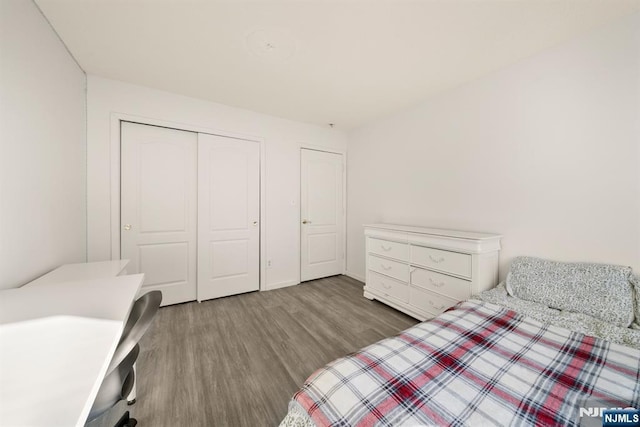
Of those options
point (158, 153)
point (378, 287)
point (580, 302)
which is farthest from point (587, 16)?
point (158, 153)

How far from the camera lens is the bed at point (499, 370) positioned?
30.5 inches

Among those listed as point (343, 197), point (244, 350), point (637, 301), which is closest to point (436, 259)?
point (637, 301)

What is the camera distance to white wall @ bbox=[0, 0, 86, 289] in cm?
123

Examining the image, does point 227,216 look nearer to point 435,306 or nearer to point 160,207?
point 160,207

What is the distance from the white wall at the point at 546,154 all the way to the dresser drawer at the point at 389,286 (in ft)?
2.64

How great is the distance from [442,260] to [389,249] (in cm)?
62

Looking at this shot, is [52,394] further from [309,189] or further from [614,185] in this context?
[309,189]

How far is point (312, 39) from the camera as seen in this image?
1779 mm

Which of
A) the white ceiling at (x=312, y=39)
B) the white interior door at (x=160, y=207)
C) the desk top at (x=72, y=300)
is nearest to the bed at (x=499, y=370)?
the desk top at (x=72, y=300)

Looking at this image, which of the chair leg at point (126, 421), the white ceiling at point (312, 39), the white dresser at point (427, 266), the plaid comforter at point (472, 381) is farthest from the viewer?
the white dresser at point (427, 266)

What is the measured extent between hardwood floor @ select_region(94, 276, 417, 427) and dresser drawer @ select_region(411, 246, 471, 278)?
2.13 feet

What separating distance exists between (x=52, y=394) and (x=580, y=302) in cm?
254

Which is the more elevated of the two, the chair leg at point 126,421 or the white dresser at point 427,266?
the white dresser at point 427,266

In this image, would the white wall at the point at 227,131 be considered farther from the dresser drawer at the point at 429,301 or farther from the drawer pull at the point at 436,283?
the drawer pull at the point at 436,283
